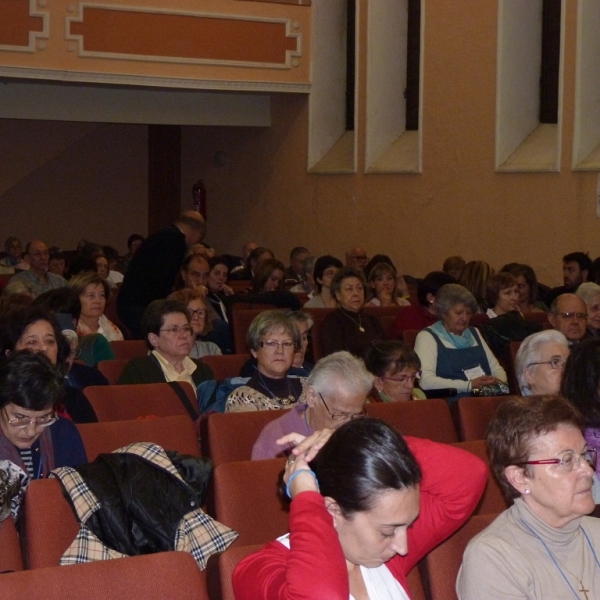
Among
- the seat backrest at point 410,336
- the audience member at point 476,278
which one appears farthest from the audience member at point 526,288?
the seat backrest at point 410,336

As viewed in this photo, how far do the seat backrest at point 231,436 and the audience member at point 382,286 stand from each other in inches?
152

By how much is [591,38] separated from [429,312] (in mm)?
3579

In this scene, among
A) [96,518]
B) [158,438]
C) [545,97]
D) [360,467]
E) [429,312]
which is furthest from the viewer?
[545,97]

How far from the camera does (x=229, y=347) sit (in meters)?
6.18

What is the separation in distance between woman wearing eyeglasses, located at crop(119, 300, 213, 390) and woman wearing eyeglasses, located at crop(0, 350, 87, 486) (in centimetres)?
134

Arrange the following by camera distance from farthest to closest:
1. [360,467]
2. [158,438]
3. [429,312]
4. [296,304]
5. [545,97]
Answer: [545,97], [296,304], [429,312], [158,438], [360,467]

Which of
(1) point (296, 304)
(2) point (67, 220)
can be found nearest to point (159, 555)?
(1) point (296, 304)

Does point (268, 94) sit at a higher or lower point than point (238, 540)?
higher

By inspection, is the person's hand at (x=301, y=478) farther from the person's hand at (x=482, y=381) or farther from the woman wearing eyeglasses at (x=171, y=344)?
the person's hand at (x=482, y=381)

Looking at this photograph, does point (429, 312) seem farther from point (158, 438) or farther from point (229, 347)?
point (158, 438)

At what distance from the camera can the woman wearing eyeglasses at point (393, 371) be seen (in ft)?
→ 13.6

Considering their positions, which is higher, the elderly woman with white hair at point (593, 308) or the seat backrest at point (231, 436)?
the elderly woman with white hair at point (593, 308)

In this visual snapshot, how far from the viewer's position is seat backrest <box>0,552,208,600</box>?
186cm

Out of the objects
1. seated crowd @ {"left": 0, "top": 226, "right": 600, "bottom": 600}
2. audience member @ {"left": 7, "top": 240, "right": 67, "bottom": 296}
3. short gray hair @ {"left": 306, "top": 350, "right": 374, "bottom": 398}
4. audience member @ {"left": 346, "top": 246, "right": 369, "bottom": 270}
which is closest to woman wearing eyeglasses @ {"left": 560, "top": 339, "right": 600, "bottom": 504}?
seated crowd @ {"left": 0, "top": 226, "right": 600, "bottom": 600}
